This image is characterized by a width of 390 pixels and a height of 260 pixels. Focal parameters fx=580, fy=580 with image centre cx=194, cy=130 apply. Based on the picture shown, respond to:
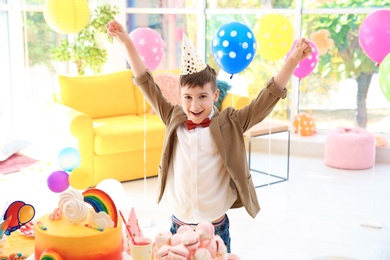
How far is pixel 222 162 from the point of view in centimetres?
220

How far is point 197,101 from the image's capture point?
212cm

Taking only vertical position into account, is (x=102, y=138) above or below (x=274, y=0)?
below

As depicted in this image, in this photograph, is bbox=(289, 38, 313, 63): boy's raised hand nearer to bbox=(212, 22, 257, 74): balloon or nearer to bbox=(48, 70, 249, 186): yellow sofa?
bbox=(212, 22, 257, 74): balloon

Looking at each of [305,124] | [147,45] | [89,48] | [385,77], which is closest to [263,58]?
[305,124]

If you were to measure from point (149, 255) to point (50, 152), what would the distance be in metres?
3.70

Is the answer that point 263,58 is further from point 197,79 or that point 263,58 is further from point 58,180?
point 197,79

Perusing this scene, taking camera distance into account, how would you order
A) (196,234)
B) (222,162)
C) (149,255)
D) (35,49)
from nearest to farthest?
(196,234) → (149,255) → (222,162) → (35,49)

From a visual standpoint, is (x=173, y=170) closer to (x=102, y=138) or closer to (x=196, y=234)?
(x=196, y=234)

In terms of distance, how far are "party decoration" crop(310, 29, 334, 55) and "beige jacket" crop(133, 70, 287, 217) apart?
3.76m

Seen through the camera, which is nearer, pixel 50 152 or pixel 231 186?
pixel 231 186

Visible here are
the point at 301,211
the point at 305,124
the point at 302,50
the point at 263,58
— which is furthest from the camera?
the point at 263,58

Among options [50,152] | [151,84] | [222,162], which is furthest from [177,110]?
[50,152]

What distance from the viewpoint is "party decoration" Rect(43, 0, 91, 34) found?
4641 millimetres

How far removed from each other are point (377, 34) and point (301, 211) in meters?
1.38
